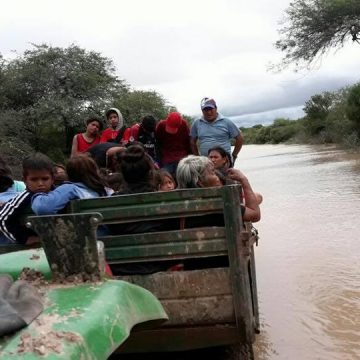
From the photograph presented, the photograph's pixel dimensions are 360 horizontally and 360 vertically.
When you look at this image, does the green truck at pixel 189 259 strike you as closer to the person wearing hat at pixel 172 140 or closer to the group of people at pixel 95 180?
the group of people at pixel 95 180

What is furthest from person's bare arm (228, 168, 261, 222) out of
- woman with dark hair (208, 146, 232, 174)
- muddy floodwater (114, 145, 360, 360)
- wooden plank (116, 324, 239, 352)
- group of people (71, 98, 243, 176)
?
group of people (71, 98, 243, 176)

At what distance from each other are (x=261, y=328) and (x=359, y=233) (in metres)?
3.82

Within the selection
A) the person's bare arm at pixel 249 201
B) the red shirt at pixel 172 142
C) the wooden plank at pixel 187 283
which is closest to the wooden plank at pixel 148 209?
the wooden plank at pixel 187 283

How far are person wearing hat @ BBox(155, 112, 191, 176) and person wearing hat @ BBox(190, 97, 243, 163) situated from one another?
0.32 ft

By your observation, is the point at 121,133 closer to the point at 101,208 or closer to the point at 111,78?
the point at 101,208

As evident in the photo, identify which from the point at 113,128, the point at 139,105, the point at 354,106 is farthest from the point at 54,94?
the point at 113,128

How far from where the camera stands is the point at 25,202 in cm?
354

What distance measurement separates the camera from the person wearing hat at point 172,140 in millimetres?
6488

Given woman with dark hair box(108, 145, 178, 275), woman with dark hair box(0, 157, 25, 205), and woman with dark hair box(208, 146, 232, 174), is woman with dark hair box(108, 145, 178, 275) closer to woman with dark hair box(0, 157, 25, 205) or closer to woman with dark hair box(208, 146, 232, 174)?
woman with dark hair box(0, 157, 25, 205)

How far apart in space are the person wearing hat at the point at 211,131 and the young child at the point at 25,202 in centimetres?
302

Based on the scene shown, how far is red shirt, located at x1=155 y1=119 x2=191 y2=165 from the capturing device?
21.4ft

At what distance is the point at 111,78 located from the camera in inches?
1103

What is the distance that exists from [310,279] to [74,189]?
3625mm

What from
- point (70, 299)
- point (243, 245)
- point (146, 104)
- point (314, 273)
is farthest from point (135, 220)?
point (146, 104)
